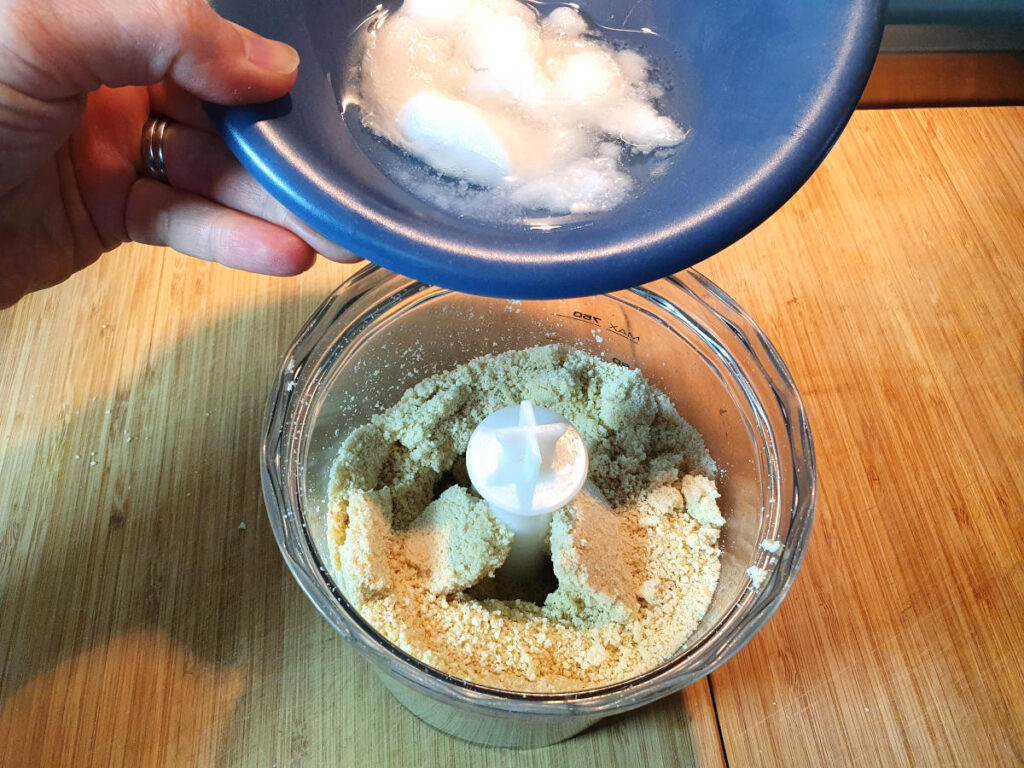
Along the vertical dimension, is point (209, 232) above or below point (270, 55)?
below

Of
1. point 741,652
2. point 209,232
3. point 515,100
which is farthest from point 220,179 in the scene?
point 741,652

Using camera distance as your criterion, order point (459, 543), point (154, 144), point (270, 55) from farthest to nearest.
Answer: point (154, 144), point (459, 543), point (270, 55)

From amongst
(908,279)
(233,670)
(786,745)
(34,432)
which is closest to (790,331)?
(908,279)

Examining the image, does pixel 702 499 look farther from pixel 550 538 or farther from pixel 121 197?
pixel 121 197

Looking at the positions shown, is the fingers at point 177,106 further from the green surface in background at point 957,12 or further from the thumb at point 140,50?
the green surface in background at point 957,12

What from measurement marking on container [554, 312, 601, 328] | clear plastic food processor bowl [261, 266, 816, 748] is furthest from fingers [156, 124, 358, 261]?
measurement marking on container [554, 312, 601, 328]

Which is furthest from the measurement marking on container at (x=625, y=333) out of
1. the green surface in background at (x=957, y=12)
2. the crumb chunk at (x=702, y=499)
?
the green surface in background at (x=957, y=12)

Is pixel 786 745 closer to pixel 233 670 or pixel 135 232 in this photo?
pixel 233 670

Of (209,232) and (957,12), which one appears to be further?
(957,12)
